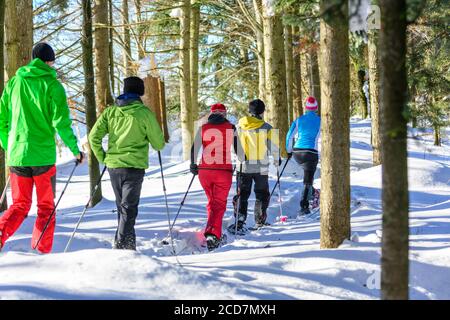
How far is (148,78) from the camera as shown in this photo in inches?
678

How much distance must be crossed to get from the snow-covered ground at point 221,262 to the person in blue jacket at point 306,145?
59 cm

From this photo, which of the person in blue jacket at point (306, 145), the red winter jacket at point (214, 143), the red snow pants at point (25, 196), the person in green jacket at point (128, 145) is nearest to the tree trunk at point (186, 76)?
the person in blue jacket at point (306, 145)

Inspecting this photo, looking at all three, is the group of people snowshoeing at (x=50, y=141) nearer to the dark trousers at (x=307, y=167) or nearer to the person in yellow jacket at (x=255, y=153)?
the person in yellow jacket at (x=255, y=153)

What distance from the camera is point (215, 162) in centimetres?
809

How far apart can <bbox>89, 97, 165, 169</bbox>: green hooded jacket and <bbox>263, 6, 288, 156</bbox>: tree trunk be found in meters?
6.70

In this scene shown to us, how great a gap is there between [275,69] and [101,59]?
169 inches

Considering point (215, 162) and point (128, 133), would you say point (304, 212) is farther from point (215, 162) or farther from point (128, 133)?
point (128, 133)

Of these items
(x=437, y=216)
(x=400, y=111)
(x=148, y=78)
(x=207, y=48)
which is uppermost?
(x=207, y=48)

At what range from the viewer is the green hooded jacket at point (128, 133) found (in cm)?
667
